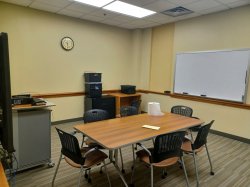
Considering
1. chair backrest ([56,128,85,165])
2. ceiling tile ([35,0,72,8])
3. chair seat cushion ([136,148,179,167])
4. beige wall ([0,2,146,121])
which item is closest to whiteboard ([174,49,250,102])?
beige wall ([0,2,146,121])

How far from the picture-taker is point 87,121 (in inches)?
113

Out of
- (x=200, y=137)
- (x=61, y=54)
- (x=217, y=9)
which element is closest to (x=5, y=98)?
(x=200, y=137)

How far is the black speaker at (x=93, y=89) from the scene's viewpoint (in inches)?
197

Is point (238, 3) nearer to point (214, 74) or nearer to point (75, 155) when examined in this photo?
point (214, 74)

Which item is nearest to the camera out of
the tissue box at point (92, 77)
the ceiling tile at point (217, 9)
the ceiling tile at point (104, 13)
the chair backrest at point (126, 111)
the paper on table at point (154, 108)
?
the paper on table at point (154, 108)

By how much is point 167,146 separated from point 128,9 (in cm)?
327

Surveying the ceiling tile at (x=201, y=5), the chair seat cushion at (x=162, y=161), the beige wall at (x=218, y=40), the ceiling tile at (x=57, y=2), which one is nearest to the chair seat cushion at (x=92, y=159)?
the chair seat cushion at (x=162, y=161)

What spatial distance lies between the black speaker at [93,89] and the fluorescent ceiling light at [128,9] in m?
1.94

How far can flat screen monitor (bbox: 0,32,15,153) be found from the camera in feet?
2.56

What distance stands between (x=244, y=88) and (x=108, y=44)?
3724 millimetres

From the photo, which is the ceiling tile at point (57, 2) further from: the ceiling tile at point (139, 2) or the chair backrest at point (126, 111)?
the chair backrest at point (126, 111)

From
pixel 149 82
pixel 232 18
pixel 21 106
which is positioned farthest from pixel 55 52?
pixel 232 18

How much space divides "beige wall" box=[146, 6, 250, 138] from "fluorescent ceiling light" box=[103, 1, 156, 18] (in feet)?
3.83

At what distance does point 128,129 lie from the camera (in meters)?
2.41
